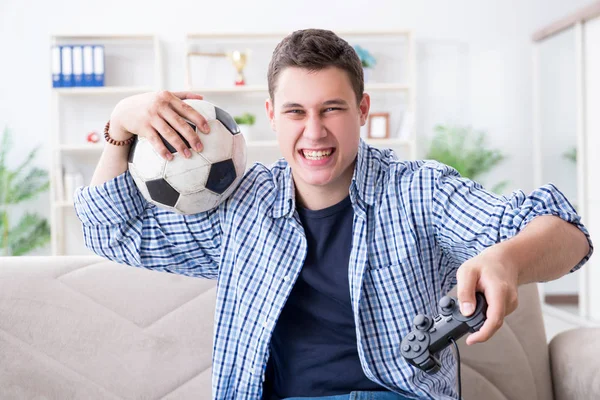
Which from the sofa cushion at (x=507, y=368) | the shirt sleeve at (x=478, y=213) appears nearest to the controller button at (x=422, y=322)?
the shirt sleeve at (x=478, y=213)

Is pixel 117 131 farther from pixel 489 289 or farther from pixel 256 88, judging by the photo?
pixel 256 88

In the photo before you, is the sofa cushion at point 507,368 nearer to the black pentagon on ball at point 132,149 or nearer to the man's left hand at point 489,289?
the man's left hand at point 489,289

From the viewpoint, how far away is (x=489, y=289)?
875 millimetres

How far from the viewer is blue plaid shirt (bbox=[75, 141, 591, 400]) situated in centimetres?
133

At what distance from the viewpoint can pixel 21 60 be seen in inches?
217

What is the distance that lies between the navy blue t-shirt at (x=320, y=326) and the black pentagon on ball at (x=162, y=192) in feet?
1.01

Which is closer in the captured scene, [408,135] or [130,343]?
[130,343]

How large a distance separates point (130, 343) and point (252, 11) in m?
4.48

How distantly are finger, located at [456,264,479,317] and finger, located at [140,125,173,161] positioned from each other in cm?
63

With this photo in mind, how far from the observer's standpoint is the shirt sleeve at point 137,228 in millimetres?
1418

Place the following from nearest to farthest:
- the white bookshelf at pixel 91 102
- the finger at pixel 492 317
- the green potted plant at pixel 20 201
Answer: the finger at pixel 492 317, the green potted plant at pixel 20 201, the white bookshelf at pixel 91 102

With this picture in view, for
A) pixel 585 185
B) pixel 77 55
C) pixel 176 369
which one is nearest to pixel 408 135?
pixel 585 185

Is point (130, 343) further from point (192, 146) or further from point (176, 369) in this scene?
point (192, 146)

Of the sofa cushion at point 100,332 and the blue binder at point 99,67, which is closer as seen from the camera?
the sofa cushion at point 100,332
